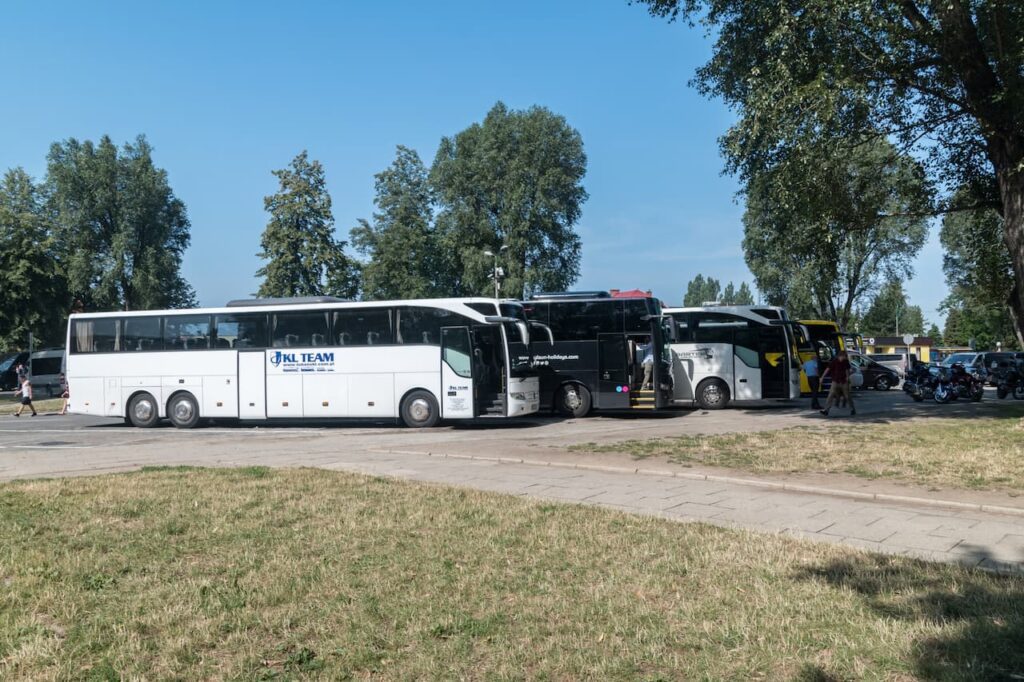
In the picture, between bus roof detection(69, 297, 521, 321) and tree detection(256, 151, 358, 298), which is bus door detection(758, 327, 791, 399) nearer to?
bus roof detection(69, 297, 521, 321)

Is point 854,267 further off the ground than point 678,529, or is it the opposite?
point 854,267

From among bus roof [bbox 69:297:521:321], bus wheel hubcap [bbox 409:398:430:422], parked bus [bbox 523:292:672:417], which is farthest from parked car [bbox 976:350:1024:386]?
bus wheel hubcap [bbox 409:398:430:422]

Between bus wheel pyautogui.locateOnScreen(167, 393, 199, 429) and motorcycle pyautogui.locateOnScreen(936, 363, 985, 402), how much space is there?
23.2 metres

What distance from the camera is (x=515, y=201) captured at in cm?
5022

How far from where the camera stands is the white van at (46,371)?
42.8m

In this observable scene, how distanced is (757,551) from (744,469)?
5.04 m

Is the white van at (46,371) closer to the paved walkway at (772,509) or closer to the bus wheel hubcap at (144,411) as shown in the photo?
the bus wheel hubcap at (144,411)

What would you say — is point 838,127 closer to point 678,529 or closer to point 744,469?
point 744,469

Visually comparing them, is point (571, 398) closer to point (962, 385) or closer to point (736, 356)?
point (736, 356)

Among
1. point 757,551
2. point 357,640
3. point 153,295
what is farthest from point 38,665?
point 153,295

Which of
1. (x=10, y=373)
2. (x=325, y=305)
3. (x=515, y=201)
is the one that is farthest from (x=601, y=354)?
(x=10, y=373)

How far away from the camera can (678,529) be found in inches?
272

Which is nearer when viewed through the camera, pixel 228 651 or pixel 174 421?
pixel 228 651

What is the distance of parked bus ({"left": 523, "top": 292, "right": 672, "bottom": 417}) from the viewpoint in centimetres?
2108
